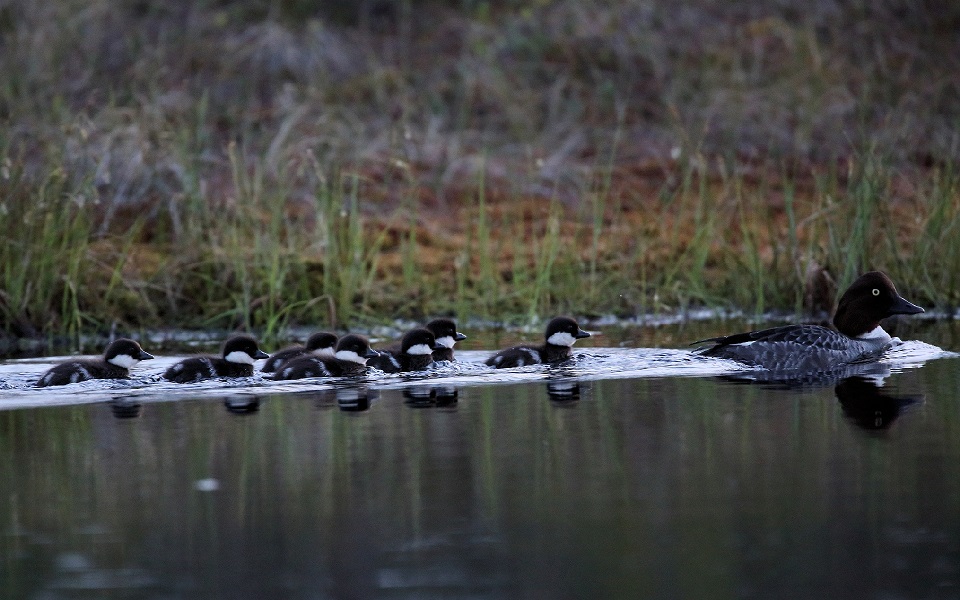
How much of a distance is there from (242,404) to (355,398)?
1.78 ft

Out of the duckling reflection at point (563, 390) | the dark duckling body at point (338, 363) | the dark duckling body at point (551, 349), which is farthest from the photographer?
the dark duckling body at point (551, 349)

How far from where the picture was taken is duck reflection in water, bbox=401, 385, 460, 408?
767 cm

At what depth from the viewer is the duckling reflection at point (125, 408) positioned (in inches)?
293

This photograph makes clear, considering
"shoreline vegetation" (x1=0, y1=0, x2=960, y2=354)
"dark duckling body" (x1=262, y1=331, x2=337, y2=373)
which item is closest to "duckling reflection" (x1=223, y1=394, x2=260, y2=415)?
"dark duckling body" (x1=262, y1=331, x2=337, y2=373)

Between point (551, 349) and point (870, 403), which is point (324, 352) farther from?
point (870, 403)

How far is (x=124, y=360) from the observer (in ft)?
27.6

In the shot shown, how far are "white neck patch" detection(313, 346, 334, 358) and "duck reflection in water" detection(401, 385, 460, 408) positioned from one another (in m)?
0.58

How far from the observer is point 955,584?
437cm

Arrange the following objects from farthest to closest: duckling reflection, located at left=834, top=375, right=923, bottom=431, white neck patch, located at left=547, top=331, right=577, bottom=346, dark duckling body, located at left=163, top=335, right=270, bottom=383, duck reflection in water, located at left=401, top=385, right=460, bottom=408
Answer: white neck patch, located at left=547, top=331, right=577, bottom=346
dark duckling body, located at left=163, top=335, right=270, bottom=383
duck reflection in water, located at left=401, top=385, right=460, bottom=408
duckling reflection, located at left=834, top=375, right=923, bottom=431

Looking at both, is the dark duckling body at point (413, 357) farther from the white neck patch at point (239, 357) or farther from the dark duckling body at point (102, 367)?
the dark duckling body at point (102, 367)

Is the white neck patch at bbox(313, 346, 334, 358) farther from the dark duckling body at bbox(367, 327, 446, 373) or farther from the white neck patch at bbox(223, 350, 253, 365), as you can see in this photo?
the white neck patch at bbox(223, 350, 253, 365)

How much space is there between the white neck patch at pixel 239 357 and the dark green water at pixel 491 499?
93cm

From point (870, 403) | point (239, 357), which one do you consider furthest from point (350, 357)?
point (870, 403)

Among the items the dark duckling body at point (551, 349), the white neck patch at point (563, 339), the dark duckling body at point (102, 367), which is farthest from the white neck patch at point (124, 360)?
the white neck patch at point (563, 339)
